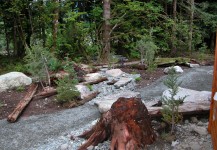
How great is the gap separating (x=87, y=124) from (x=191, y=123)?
5.58ft

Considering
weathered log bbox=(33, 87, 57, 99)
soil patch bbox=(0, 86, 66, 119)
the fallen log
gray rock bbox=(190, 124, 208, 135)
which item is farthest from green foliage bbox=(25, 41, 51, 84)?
gray rock bbox=(190, 124, 208, 135)

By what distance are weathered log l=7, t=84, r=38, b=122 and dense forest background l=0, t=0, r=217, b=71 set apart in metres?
3.41

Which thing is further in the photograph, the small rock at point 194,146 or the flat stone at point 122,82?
the flat stone at point 122,82

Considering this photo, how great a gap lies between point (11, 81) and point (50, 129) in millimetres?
2800

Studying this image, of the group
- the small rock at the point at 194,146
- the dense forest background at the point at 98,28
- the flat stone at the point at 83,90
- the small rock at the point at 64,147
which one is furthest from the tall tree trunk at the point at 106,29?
the small rock at the point at 194,146

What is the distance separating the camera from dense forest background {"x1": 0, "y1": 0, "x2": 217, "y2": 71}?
9.77 meters

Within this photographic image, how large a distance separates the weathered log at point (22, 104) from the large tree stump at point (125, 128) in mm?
1948

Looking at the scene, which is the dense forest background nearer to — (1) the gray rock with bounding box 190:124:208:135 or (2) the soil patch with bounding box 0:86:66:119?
(2) the soil patch with bounding box 0:86:66:119

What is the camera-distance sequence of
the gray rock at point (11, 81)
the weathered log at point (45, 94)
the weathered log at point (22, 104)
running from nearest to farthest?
the weathered log at point (22, 104), the weathered log at point (45, 94), the gray rock at point (11, 81)

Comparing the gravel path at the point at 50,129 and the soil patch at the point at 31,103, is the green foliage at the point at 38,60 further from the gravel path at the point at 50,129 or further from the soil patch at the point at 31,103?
the gravel path at the point at 50,129

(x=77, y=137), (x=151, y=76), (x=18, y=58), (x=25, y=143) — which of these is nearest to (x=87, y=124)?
(x=77, y=137)

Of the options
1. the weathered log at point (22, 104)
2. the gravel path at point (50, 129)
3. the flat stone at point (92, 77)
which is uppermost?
the flat stone at point (92, 77)

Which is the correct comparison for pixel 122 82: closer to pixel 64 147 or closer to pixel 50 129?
pixel 50 129

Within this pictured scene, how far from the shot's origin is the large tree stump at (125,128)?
2854mm
